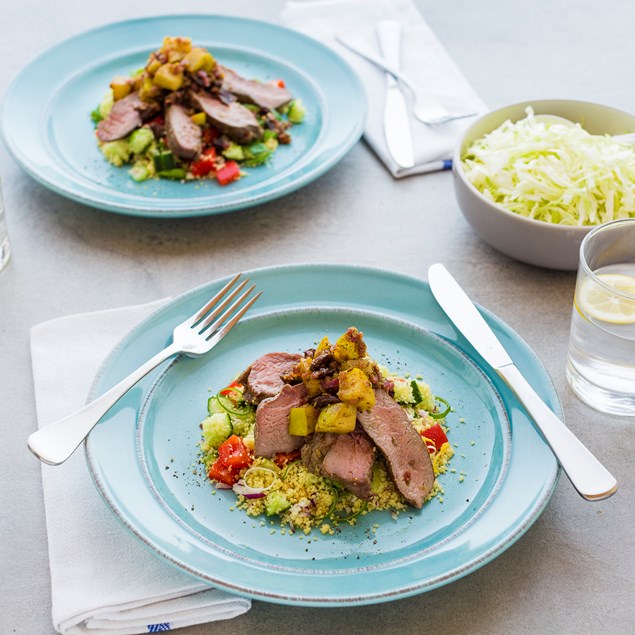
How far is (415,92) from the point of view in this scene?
12.0 ft

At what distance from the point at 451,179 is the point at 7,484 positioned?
6.40 feet

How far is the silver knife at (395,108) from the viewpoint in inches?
132

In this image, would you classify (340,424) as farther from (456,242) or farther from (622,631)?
(456,242)

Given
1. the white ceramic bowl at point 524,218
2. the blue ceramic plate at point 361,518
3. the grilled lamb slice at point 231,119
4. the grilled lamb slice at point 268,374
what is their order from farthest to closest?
the grilled lamb slice at point 231,119
the white ceramic bowl at point 524,218
the grilled lamb slice at point 268,374
the blue ceramic plate at point 361,518

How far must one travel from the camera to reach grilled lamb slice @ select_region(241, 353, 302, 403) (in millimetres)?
2215

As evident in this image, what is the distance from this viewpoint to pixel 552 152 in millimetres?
2920

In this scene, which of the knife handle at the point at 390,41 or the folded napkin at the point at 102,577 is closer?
the folded napkin at the point at 102,577

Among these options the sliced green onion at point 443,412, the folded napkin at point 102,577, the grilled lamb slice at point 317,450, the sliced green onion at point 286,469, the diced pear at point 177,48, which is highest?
the diced pear at point 177,48

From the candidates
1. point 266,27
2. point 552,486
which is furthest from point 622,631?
point 266,27

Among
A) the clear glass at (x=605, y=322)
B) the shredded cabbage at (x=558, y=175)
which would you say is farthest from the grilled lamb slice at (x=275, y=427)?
the shredded cabbage at (x=558, y=175)

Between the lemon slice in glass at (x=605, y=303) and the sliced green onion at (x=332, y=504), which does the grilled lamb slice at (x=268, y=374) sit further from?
the lemon slice in glass at (x=605, y=303)

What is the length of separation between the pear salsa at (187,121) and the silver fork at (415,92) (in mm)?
501

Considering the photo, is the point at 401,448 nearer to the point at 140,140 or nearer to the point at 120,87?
the point at 140,140

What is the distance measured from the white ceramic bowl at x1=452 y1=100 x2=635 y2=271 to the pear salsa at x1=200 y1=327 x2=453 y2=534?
0.83m
